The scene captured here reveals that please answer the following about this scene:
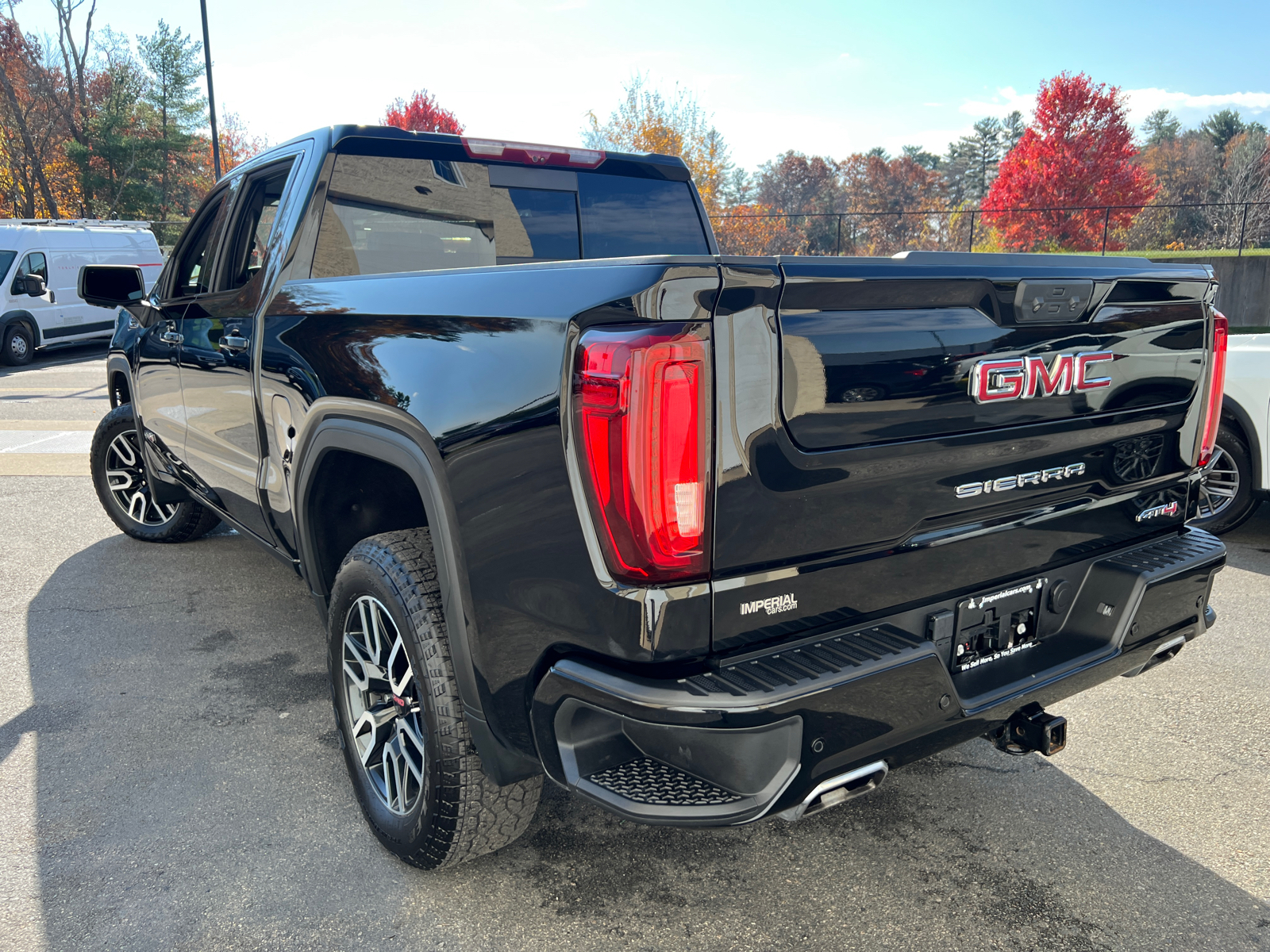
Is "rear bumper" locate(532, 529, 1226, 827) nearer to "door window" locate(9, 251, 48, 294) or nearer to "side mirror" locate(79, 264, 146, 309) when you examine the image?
"side mirror" locate(79, 264, 146, 309)

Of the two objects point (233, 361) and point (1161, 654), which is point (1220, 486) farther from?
point (233, 361)

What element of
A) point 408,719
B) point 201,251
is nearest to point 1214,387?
point 408,719

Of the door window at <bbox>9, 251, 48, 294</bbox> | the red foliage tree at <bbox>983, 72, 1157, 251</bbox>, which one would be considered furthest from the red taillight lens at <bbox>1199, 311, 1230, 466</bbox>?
the red foliage tree at <bbox>983, 72, 1157, 251</bbox>

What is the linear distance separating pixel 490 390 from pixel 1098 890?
6.63 ft

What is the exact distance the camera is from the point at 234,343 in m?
3.35

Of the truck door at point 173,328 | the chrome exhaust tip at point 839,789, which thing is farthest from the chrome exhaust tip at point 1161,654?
the truck door at point 173,328

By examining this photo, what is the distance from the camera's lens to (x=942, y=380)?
1.94m

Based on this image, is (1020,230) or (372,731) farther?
(1020,230)

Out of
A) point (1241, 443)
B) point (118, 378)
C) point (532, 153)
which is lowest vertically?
point (1241, 443)

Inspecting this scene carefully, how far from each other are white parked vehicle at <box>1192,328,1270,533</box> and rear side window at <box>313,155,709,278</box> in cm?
336

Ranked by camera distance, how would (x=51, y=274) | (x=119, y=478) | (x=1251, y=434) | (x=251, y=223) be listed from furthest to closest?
(x=51, y=274), (x=119, y=478), (x=1251, y=434), (x=251, y=223)

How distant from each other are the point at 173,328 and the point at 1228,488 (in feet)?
18.7

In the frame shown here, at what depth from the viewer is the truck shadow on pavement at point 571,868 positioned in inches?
88.3

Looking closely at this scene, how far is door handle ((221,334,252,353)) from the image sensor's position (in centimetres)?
325
